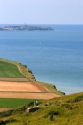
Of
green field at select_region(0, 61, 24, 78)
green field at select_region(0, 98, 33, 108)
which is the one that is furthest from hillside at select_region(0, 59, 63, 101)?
green field at select_region(0, 98, 33, 108)

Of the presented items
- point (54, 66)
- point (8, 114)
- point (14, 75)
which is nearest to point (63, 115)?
point (8, 114)

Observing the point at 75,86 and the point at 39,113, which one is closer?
the point at 39,113

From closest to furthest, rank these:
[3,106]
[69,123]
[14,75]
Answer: [69,123] < [3,106] < [14,75]

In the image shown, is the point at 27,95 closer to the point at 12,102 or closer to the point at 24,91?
the point at 24,91

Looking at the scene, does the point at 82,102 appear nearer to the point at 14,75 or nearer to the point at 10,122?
the point at 10,122

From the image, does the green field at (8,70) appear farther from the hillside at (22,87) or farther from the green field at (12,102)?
the green field at (12,102)

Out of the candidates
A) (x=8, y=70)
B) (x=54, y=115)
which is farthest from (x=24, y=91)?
(x=54, y=115)

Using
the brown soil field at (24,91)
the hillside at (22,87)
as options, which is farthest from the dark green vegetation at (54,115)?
the brown soil field at (24,91)
